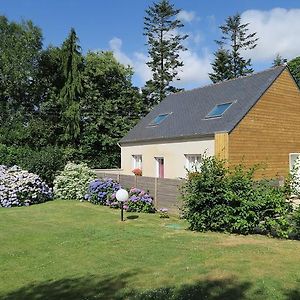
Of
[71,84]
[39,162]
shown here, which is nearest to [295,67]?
[71,84]

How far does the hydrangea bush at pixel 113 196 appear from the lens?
617 inches

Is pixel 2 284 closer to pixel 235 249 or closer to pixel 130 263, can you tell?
pixel 130 263

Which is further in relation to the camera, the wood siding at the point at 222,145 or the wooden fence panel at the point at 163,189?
the wood siding at the point at 222,145

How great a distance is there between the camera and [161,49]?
43125 mm

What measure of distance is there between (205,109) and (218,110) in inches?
61.1

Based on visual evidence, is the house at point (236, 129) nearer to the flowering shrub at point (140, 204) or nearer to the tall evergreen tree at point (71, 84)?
the flowering shrub at point (140, 204)

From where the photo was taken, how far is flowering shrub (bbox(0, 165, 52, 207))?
1811 cm

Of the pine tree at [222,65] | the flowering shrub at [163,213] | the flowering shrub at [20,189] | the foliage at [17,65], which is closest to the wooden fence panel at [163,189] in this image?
the flowering shrub at [163,213]

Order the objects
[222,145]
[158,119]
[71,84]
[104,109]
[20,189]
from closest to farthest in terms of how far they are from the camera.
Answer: [222,145] < [20,189] < [158,119] < [71,84] < [104,109]

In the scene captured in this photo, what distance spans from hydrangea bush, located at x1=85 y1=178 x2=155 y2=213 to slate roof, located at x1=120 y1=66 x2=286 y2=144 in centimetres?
496

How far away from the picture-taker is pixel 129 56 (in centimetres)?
4125

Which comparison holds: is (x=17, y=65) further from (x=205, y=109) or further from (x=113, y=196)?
(x=113, y=196)

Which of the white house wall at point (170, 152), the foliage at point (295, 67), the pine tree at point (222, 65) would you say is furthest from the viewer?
the foliage at point (295, 67)

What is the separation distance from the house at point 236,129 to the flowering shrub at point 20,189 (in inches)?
293
